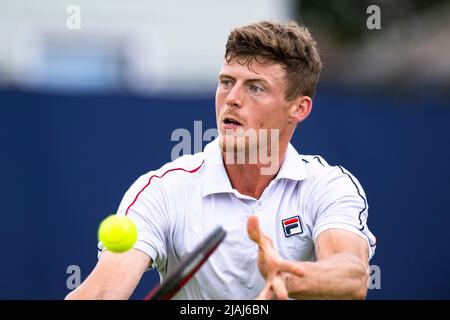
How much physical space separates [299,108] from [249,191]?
22.7 inches

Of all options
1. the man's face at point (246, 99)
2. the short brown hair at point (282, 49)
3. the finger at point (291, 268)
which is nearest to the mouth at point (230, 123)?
the man's face at point (246, 99)

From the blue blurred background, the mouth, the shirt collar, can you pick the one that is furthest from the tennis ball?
the blue blurred background

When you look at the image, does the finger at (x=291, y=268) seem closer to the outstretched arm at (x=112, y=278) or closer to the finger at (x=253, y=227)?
the finger at (x=253, y=227)

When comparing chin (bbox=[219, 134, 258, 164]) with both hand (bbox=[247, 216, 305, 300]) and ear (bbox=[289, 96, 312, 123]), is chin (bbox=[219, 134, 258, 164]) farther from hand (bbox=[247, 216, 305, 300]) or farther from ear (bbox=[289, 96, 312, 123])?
hand (bbox=[247, 216, 305, 300])

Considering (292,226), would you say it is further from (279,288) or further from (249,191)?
(279,288)

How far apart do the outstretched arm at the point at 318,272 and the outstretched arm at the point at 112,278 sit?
72cm

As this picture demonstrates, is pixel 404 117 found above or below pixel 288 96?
below

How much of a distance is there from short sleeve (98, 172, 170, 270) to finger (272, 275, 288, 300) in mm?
916

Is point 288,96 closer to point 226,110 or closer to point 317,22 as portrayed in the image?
point 226,110

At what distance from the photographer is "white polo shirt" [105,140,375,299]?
15.1 ft

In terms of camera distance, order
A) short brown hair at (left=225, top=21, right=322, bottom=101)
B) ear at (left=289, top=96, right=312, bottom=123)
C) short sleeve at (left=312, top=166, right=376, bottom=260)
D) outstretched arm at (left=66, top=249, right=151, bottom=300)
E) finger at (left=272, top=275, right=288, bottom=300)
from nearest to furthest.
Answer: finger at (left=272, top=275, right=288, bottom=300) < outstretched arm at (left=66, top=249, right=151, bottom=300) < short sleeve at (left=312, top=166, right=376, bottom=260) < short brown hair at (left=225, top=21, right=322, bottom=101) < ear at (left=289, top=96, right=312, bottom=123)

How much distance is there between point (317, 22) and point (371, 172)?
61.6ft
